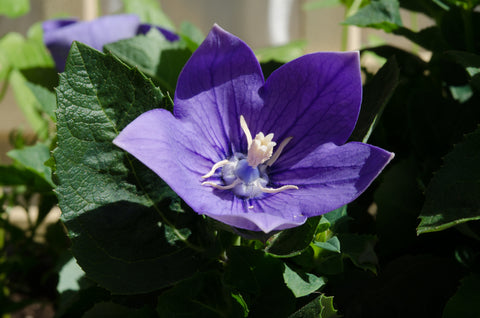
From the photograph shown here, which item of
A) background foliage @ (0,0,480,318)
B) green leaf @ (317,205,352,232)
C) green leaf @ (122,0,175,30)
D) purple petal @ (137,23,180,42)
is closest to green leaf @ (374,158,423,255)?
background foliage @ (0,0,480,318)

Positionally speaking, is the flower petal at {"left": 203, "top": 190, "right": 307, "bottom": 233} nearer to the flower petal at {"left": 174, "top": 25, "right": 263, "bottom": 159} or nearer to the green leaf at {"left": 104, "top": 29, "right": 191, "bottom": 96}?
the flower petal at {"left": 174, "top": 25, "right": 263, "bottom": 159}

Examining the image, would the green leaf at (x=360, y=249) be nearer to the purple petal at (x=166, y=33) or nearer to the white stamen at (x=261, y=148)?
the white stamen at (x=261, y=148)

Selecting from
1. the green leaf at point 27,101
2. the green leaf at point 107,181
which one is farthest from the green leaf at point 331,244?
the green leaf at point 27,101

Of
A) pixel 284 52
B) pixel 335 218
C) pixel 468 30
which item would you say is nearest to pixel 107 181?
pixel 335 218

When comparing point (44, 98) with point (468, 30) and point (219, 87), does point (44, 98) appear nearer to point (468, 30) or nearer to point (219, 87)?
point (219, 87)

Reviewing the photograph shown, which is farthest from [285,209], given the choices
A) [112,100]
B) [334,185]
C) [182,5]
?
[182,5]

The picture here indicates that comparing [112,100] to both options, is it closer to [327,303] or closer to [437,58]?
[327,303]

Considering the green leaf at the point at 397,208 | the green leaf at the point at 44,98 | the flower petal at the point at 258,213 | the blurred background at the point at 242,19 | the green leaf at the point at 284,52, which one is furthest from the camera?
the blurred background at the point at 242,19
